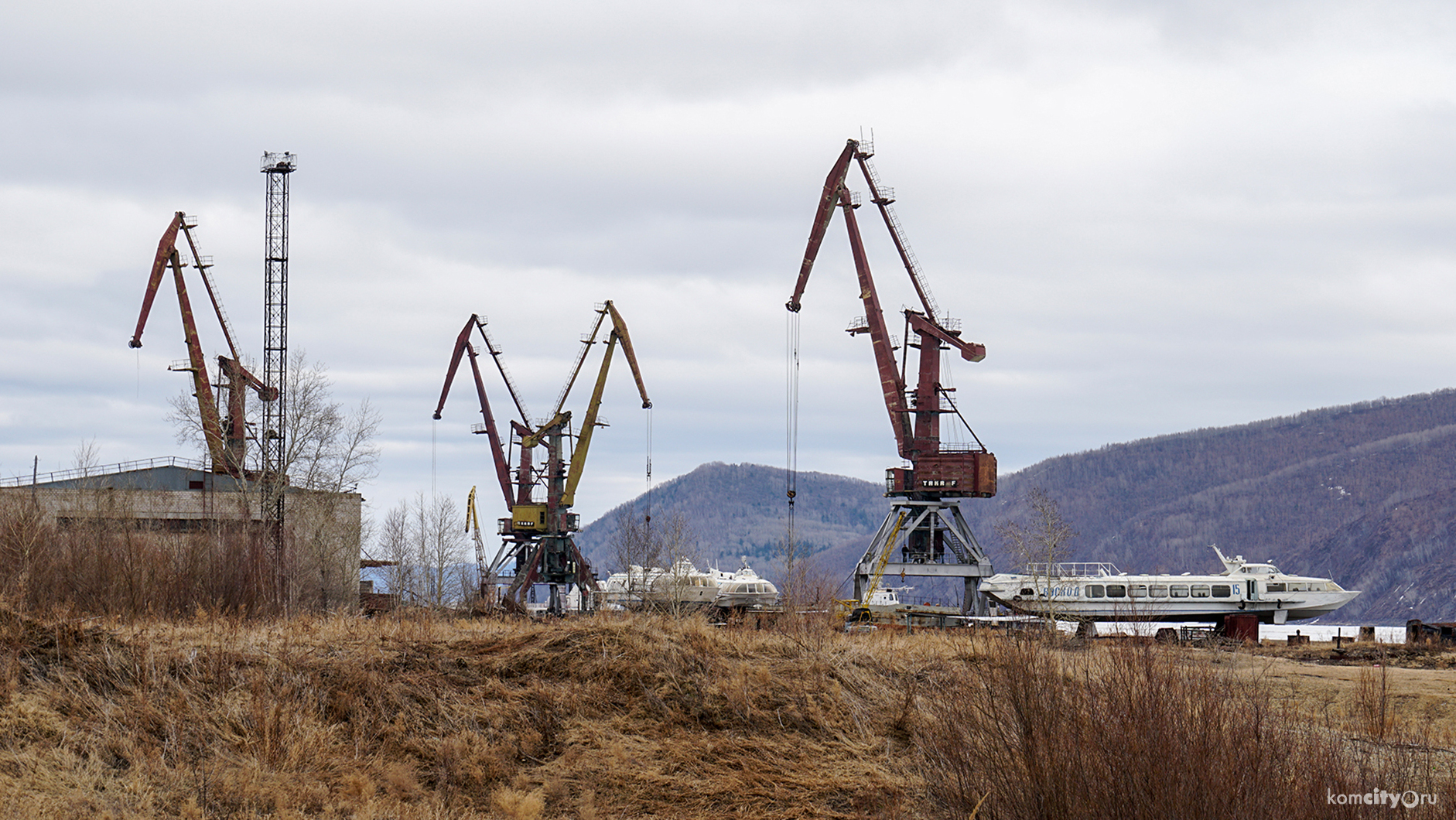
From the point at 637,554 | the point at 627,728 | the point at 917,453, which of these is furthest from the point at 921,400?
the point at 627,728

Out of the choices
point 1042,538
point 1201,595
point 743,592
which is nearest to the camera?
point 1042,538

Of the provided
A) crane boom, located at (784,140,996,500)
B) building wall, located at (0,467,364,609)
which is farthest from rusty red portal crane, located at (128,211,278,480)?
crane boom, located at (784,140,996,500)

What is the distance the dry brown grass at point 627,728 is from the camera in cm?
1131

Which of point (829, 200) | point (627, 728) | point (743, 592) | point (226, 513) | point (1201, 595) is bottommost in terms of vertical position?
point (743, 592)

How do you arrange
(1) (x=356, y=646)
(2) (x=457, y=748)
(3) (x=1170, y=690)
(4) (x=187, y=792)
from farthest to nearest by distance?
1. (1) (x=356, y=646)
2. (2) (x=457, y=748)
3. (4) (x=187, y=792)
4. (3) (x=1170, y=690)

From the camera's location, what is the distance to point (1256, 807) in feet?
34.2

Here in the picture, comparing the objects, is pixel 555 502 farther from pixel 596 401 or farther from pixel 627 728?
pixel 627 728

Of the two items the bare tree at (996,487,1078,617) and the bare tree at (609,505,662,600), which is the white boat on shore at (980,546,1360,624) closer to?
the bare tree at (996,487,1078,617)

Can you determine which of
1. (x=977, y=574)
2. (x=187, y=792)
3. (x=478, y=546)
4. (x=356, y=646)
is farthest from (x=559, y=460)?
(x=187, y=792)

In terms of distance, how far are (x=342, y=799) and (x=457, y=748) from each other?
7.79 ft

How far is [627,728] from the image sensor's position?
20703 millimetres

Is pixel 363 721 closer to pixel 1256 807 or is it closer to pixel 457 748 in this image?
pixel 457 748

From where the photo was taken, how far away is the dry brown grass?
37.1ft

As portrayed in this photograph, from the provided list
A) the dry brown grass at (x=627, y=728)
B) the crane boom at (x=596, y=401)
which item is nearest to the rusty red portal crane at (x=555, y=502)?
the crane boom at (x=596, y=401)
